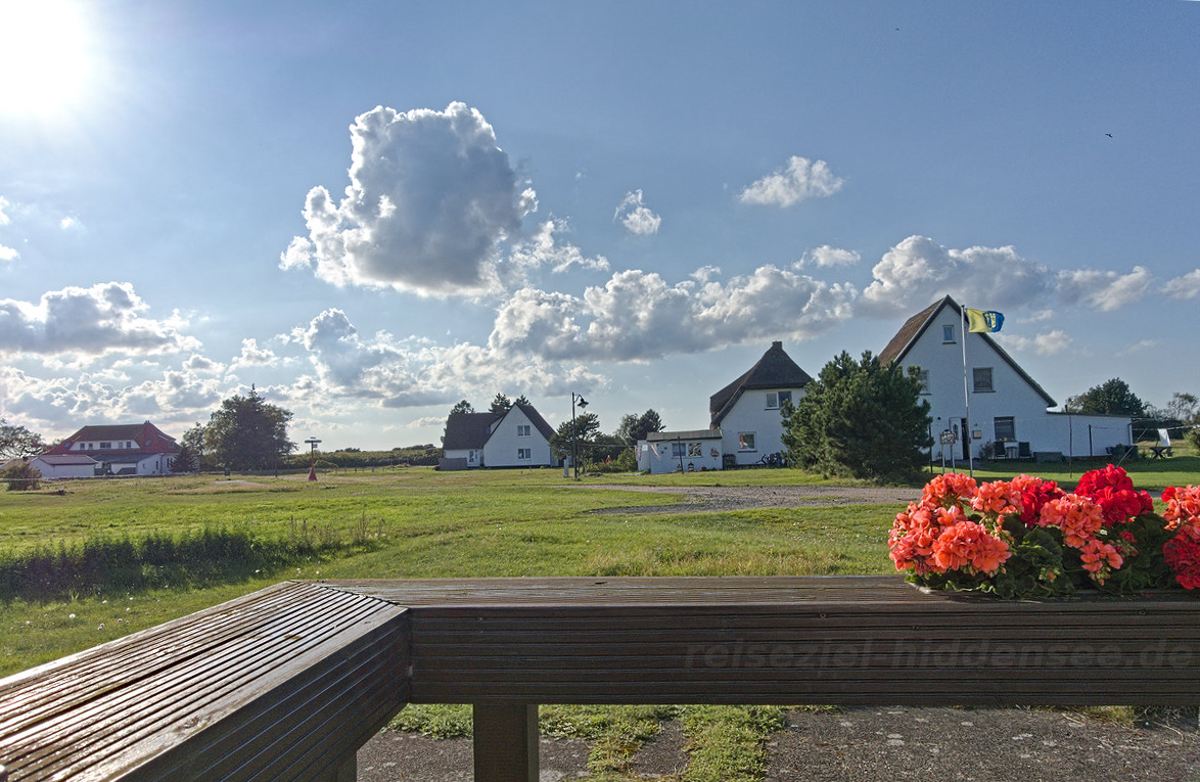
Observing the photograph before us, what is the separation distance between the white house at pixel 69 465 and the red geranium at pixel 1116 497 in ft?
277

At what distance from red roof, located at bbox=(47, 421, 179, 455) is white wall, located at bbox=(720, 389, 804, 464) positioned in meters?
57.3

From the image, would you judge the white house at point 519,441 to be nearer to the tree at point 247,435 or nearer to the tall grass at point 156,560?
the tree at point 247,435

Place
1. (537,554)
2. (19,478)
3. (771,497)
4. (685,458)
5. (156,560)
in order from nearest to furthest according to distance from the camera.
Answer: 1. (537,554)
2. (156,560)
3. (771,497)
4. (19,478)
5. (685,458)

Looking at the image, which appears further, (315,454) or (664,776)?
(315,454)

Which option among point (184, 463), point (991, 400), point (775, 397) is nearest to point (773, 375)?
point (775, 397)

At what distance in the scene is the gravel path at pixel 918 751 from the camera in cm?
352

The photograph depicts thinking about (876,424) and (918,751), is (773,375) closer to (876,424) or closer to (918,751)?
(876,424)

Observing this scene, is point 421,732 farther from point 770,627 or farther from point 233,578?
point 233,578

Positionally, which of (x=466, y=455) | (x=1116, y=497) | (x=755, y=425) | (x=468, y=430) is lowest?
(x=466, y=455)

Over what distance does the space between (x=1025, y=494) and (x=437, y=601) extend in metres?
2.23

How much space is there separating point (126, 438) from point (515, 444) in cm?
3873

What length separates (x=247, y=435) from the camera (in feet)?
245

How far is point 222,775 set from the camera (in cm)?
150

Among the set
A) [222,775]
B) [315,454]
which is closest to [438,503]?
[222,775]
